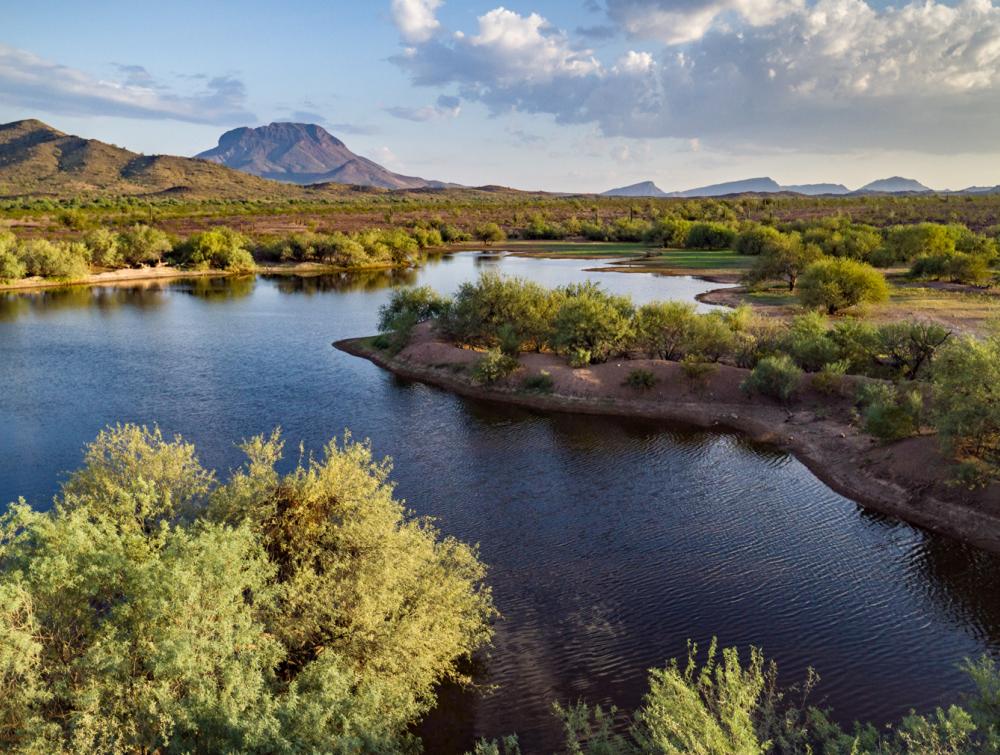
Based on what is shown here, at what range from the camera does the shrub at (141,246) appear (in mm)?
100312

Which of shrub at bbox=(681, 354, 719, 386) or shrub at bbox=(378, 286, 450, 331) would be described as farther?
shrub at bbox=(378, 286, 450, 331)

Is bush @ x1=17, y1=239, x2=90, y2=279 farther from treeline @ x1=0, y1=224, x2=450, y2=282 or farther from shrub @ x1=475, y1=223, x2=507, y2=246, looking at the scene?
shrub @ x1=475, y1=223, x2=507, y2=246

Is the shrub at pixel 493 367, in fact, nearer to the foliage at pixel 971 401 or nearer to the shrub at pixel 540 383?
the shrub at pixel 540 383

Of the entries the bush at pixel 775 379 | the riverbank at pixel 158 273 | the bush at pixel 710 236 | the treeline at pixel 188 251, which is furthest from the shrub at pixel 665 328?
the bush at pixel 710 236

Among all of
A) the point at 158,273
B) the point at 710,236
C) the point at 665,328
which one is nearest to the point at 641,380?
the point at 665,328

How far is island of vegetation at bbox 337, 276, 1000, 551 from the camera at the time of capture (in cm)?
2516

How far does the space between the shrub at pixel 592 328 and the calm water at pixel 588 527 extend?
744 centimetres

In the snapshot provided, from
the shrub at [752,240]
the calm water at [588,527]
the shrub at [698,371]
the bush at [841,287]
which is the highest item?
the shrub at [752,240]

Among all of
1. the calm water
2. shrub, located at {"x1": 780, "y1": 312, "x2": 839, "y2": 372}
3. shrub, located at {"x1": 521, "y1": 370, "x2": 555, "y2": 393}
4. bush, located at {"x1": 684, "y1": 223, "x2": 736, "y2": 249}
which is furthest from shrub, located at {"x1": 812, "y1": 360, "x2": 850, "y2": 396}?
bush, located at {"x1": 684, "y1": 223, "x2": 736, "y2": 249}

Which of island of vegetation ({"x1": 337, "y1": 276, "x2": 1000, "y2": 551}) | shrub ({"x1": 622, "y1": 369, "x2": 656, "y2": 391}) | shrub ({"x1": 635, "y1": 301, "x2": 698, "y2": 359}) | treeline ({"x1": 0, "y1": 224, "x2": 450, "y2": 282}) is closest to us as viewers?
island of vegetation ({"x1": 337, "y1": 276, "x2": 1000, "y2": 551})

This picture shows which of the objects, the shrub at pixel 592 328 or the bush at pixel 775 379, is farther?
the shrub at pixel 592 328

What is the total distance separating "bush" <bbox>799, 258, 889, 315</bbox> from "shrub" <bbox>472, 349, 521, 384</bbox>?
114ft

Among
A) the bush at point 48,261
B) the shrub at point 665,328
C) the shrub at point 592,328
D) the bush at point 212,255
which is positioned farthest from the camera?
the bush at point 212,255

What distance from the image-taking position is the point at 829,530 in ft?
80.8
